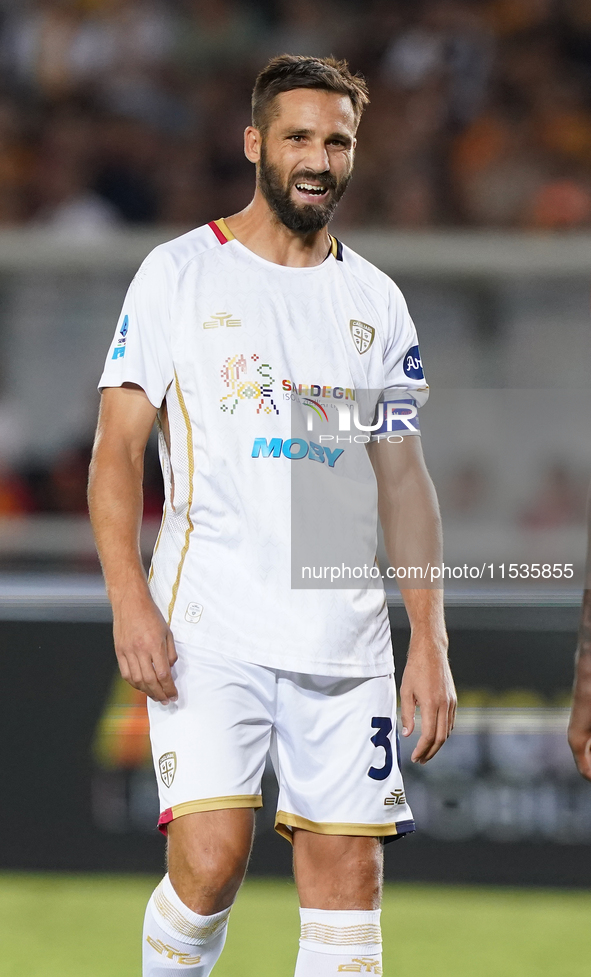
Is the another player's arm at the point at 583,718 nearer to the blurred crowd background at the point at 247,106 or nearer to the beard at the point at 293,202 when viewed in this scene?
the beard at the point at 293,202

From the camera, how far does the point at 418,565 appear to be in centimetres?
235

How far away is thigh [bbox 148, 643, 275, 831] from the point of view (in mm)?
2158

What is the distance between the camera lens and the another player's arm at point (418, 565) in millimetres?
2246

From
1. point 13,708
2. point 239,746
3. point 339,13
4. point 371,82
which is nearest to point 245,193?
point 371,82

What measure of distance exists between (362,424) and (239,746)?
2.22ft

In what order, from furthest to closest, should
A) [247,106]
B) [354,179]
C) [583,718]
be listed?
[247,106]
[354,179]
[583,718]

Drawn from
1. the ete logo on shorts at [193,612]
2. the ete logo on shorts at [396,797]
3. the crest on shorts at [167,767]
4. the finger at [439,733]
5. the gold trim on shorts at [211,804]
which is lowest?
the ete logo on shorts at [396,797]

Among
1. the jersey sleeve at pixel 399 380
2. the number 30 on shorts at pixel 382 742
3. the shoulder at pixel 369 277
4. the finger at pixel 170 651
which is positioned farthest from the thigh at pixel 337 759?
the shoulder at pixel 369 277

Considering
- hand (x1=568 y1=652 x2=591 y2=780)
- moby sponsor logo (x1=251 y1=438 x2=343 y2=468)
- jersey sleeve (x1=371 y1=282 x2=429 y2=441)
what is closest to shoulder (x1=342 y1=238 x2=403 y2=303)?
jersey sleeve (x1=371 y1=282 x2=429 y2=441)

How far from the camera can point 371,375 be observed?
2.41 m

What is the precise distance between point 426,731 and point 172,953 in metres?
0.63

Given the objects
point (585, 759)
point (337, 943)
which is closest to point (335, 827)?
point (337, 943)

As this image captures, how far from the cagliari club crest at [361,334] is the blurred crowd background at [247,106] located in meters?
2.89

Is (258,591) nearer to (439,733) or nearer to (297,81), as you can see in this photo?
(439,733)
